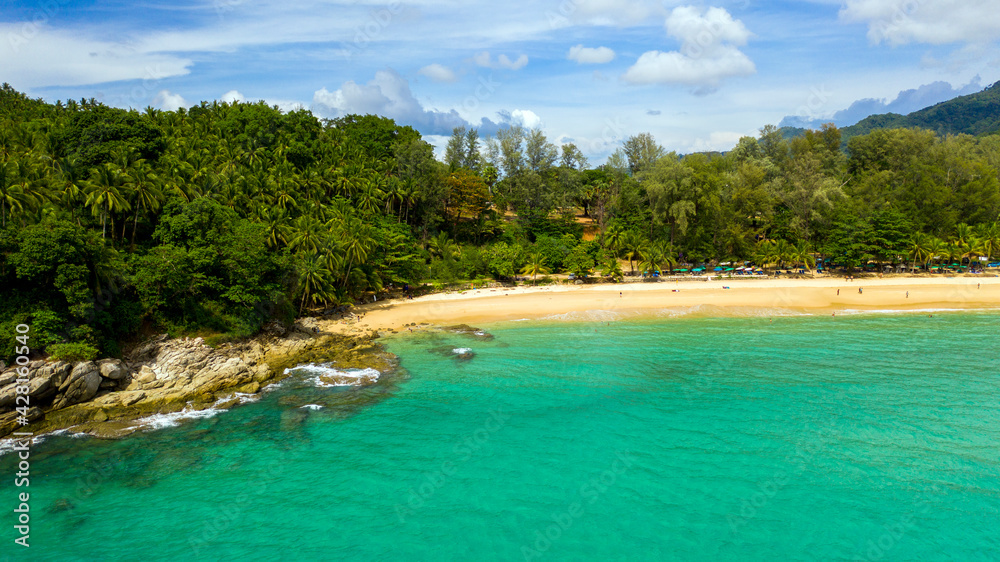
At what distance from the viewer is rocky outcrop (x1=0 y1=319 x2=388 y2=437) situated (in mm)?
24719

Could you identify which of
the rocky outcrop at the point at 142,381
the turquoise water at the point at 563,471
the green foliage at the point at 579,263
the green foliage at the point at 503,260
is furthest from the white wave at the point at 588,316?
the rocky outcrop at the point at 142,381

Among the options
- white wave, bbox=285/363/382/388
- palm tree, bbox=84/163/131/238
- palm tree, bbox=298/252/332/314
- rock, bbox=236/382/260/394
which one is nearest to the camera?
rock, bbox=236/382/260/394

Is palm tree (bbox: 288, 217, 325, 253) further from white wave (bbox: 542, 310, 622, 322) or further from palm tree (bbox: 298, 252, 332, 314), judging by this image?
white wave (bbox: 542, 310, 622, 322)

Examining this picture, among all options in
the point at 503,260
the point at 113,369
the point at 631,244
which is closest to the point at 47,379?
the point at 113,369

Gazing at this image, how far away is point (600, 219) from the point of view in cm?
7869

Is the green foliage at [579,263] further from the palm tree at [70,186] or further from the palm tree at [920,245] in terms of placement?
the palm tree at [70,186]

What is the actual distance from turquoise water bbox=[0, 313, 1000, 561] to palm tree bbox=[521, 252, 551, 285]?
2673 centimetres

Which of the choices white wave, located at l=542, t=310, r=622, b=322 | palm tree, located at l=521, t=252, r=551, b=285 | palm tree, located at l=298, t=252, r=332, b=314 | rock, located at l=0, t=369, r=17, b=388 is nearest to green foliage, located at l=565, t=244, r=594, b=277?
palm tree, located at l=521, t=252, r=551, b=285

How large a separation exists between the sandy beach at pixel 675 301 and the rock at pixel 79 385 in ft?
54.8

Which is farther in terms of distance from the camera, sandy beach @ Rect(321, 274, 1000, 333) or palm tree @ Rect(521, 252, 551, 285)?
palm tree @ Rect(521, 252, 551, 285)

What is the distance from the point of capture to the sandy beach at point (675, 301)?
4638 cm

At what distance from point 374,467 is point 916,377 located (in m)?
31.4

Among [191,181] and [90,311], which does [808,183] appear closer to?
[191,181]

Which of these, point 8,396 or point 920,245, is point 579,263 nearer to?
point 920,245
